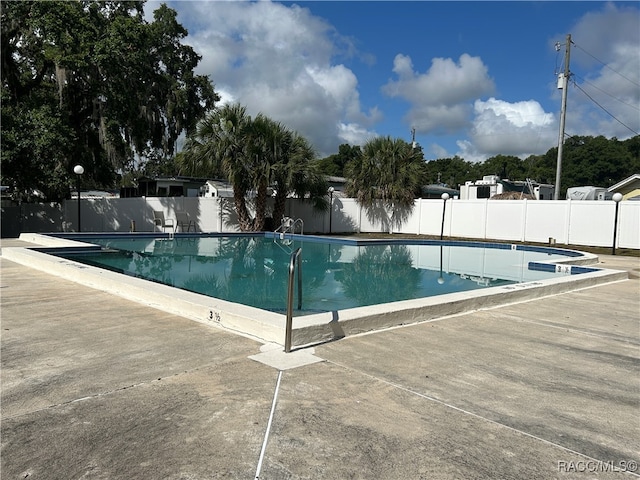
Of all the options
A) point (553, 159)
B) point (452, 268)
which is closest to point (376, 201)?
point (452, 268)

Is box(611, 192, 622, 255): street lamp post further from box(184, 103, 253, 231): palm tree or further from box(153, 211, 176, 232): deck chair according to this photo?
box(153, 211, 176, 232): deck chair

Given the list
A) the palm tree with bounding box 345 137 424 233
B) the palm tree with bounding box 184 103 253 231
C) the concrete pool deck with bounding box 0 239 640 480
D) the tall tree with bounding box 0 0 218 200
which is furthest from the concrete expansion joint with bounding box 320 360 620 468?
the palm tree with bounding box 345 137 424 233

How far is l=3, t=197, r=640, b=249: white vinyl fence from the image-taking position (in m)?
18.6

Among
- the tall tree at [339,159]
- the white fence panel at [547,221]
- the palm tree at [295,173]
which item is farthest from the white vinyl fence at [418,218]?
the tall tree at [339,159]

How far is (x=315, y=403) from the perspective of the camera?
3.03 meters

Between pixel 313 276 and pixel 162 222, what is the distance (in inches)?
512

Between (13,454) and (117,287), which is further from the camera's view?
(117,287)

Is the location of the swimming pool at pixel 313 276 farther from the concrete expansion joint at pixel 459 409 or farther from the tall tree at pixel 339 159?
the tall tree at pixel 339 159

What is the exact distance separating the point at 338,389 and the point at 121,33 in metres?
20.0

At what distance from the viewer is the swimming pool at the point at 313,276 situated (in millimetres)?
5004

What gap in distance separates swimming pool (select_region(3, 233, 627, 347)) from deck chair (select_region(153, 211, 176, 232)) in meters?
1.66

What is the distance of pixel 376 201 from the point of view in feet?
83.2

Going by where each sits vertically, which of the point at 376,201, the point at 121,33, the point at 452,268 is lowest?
the point at 452,268

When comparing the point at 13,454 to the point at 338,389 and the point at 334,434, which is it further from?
the point at 338,389
